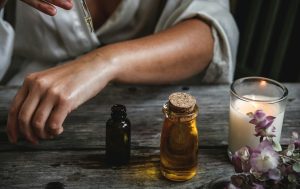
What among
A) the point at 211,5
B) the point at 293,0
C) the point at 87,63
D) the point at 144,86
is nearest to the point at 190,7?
the point at 211,5

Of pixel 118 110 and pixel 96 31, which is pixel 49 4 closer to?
pixel 118 110

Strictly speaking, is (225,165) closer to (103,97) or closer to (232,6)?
(103,97)

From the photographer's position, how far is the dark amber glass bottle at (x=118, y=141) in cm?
92

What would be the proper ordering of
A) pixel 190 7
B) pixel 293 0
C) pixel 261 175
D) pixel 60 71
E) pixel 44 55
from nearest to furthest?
1. pixel 261 175
2. pixel 60 71
3. pixel 190 7
4. pixel 44 55
5. pixel 293 0

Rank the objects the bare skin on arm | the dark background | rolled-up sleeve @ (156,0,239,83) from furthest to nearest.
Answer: the dark background, rolled-up sleeve @ (156,0,239,83), the bare skin on arm

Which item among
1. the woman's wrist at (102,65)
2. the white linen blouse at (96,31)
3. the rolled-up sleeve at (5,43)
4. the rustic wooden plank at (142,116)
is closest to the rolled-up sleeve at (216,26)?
the white linen blouse at (96,31)

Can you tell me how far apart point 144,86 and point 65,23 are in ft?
0.97

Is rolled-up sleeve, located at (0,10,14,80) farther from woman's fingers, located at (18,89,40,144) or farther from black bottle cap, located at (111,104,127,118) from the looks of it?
black bottle cap, located at (111,104,127,118)

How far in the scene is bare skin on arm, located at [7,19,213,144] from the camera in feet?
3.06

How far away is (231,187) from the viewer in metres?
0.71

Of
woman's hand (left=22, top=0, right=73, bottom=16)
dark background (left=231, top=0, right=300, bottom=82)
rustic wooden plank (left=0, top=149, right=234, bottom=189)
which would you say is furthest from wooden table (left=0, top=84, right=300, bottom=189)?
dark background (left=231, top=0, right=300, bottom=82)

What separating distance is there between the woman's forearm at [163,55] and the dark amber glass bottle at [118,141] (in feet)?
0.53

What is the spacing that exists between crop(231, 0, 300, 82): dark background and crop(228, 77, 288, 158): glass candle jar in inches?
24.9

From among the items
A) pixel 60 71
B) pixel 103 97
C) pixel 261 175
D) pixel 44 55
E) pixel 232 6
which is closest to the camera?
pixel 261 175
